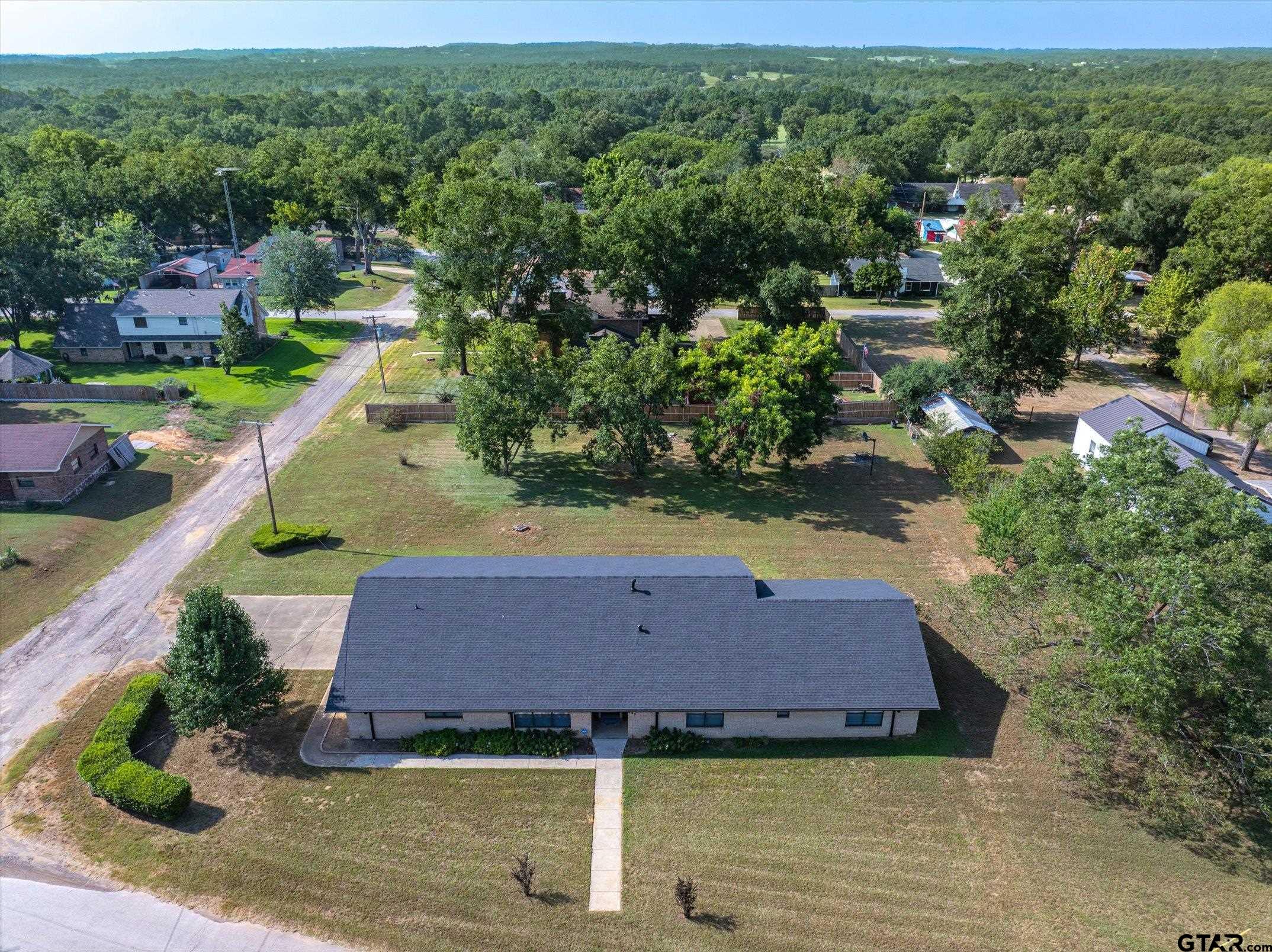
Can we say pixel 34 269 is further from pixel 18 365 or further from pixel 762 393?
pixel 762 393

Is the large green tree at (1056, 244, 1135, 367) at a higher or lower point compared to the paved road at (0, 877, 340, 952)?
higher

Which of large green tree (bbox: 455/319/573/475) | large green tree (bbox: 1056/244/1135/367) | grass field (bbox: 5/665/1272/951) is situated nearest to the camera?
grass field (bbox: 5/665/1272/951)

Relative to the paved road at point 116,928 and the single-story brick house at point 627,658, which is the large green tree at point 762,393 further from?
the paved road at point 116,928

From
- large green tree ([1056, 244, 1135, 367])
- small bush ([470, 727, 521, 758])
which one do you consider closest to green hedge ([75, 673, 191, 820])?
small bush ([470, 727, 521, 758])

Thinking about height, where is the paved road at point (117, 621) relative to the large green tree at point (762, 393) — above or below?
below

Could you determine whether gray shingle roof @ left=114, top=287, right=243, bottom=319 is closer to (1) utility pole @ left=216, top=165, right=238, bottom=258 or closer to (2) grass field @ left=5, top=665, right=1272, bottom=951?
(1) utility pole @ left=216, top=165, right=238, bottom=258

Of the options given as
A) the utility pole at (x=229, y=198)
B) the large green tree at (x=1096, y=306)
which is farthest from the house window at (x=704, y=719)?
the utility pole at (x=229, y=198)

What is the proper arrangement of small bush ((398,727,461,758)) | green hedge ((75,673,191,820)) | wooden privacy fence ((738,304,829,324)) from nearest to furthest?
green hedge ((75,673,191,820))
small bush ((398,727,461,758))
wooden privacy fence ((738,304,829,324))
